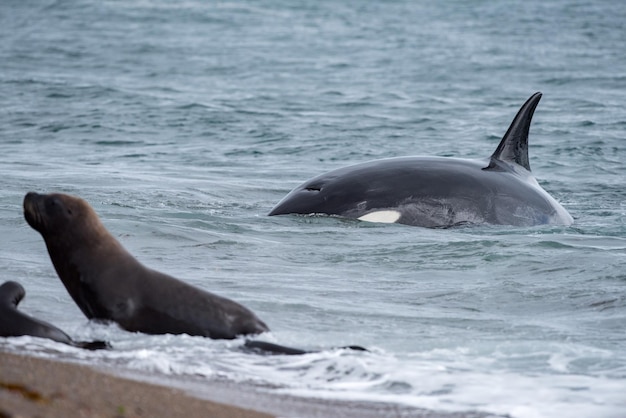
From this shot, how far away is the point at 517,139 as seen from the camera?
11.5 metres

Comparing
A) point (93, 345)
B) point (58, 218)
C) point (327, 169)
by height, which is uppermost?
point (58, 218)

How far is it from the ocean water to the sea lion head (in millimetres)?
529

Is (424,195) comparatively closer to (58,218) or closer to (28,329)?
(58,218)

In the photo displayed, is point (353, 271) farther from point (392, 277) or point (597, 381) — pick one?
point (597, 381)

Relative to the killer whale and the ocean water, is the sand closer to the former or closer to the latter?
the ocean water

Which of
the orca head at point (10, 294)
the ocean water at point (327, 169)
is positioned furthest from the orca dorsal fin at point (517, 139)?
the orca head at point (10, 294)

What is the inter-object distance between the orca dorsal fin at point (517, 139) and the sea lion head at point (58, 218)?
5.45 m

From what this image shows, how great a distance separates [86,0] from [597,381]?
4217 centimetres

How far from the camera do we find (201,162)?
645 inches

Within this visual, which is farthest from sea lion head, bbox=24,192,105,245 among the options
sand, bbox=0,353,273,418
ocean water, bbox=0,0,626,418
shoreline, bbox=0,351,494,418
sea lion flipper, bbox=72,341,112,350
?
sand, bbox=0,353,273,418

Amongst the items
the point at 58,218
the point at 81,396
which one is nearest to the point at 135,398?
the point at 81,396

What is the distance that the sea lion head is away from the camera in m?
6.75

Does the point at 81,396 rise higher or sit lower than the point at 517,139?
lower

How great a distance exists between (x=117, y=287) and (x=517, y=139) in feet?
19.5
